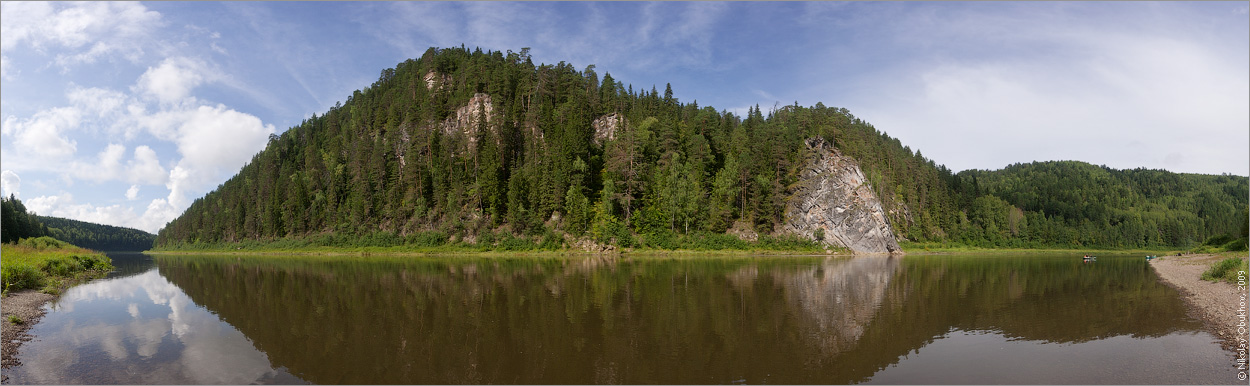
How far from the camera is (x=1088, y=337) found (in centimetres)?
1758

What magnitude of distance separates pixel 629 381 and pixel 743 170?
2885 inches

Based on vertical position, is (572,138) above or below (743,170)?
above

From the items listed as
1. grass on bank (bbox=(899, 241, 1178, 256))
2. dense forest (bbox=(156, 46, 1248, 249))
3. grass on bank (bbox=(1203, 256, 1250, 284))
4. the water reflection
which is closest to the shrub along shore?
the water reflection

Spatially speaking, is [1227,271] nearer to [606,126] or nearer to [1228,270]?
[1228,270]

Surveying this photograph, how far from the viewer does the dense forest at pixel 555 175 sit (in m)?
81.1

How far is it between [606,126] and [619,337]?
8237 centimetres

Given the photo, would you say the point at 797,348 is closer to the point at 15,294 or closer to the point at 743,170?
the point at 15,294

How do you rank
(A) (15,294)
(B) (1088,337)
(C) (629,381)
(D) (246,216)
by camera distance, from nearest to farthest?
(C) (629,381) → (B) (1088,337) → (A) (15,294) → (D) (246,216)

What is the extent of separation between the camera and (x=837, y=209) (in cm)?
8419

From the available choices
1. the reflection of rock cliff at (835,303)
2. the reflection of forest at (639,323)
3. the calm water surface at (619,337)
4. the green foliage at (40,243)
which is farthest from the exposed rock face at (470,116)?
the reflection of rock cliff at (835,303)

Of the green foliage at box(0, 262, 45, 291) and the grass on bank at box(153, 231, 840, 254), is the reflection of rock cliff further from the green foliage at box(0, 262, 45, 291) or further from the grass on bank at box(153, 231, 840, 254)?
the green foliage at box(0, 262, 45, 291)

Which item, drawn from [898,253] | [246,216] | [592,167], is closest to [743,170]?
[592,167]

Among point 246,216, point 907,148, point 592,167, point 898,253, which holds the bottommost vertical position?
point 898,253

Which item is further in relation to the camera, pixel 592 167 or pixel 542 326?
pixel 592 167
